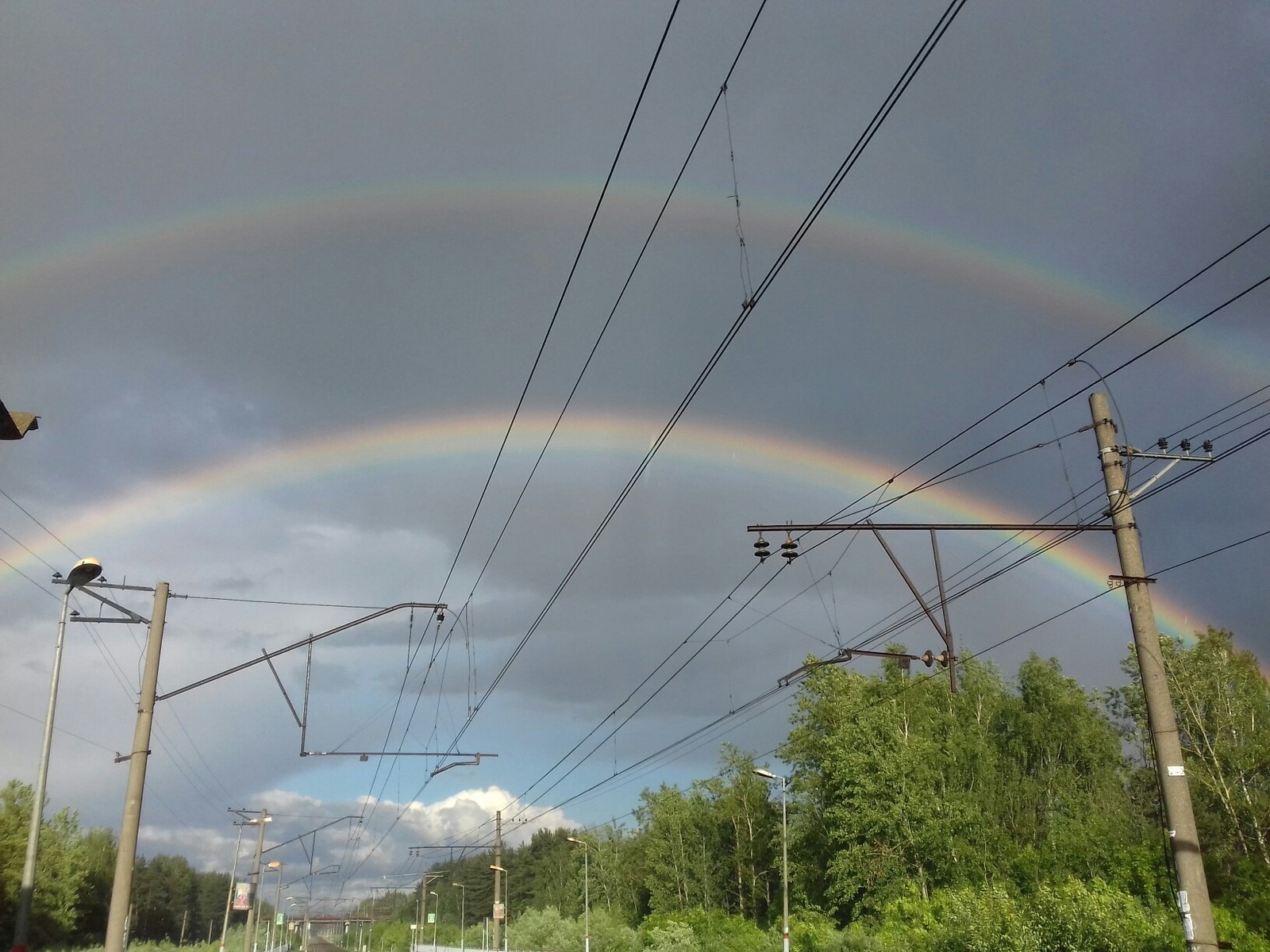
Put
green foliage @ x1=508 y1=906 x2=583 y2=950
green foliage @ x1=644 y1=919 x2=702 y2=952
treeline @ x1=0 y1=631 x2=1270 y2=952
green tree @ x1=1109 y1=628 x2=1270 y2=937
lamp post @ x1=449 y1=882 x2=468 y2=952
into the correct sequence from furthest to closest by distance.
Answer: lamp post @ x1=449 y1=882 x2=468 y2=952, green foliage @ x1=508 y1=906 x2=583 y2=950, green foliage @ x1=644 y1=919 x2=702 y2=952, green tree @ x1=1109 y1=628 x2=1270 y2=937, treeline @ x1=0 y1=631 x2=1270 y2=952

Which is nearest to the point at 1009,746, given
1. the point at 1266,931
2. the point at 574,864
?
the point at 1266,931

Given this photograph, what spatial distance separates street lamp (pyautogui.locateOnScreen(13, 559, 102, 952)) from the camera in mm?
20969

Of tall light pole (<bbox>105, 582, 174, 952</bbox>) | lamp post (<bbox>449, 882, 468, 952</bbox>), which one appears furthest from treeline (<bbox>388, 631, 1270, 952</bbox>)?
tall light pole (<bbox>105, 582, 174, 952</bbox>)

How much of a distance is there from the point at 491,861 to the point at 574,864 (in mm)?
18019

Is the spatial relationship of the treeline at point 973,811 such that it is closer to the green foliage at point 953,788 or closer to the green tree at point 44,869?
the green foliage at point 953,788

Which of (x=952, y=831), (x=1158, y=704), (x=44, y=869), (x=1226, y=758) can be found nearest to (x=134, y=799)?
(x=1158, y=704)

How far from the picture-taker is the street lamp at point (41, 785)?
21.0 metres

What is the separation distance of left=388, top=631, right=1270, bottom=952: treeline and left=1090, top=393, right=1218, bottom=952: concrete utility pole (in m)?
19.3

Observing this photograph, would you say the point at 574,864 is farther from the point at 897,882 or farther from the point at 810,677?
the point at 897,882

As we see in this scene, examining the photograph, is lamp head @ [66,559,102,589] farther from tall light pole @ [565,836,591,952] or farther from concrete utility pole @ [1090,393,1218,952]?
tall light pole @ [565,836,591,952]

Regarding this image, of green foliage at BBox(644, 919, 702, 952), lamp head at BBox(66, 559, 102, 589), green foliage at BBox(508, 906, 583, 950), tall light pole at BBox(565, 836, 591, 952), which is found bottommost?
green foliage at BBox(508, 906, 583, 950)

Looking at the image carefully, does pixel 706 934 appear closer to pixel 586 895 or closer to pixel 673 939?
pixel 673 939

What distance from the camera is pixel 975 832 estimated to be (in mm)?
64375

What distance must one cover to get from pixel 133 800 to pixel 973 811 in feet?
178
